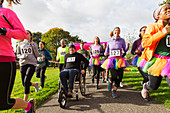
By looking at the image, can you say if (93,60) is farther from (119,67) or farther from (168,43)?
(168,43)

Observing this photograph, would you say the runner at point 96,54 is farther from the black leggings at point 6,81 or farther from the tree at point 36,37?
the tree at point 36,37

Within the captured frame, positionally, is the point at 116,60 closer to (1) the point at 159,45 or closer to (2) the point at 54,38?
(1) the point at 159,45

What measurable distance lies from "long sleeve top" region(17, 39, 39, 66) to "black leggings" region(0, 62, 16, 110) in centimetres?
163

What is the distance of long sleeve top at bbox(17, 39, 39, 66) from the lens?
3.17 metres

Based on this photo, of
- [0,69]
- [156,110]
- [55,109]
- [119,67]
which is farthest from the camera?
[119,67]

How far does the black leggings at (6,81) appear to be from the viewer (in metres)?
A: 1.53

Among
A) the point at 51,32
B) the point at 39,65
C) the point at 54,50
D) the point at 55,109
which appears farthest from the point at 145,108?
the point at 51,32

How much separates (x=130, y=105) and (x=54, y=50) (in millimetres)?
31113

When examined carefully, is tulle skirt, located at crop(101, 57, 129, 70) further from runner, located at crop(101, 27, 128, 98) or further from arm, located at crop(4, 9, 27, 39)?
arm, located at crop(4, 9, 27, 39)

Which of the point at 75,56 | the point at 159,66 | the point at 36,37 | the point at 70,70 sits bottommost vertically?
the point at 70,70

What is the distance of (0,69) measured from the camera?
1499 millimetres

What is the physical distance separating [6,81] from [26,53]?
1789 mm

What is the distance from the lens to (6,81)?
1.57 metres

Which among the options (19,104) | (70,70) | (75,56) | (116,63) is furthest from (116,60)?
(19,104)
